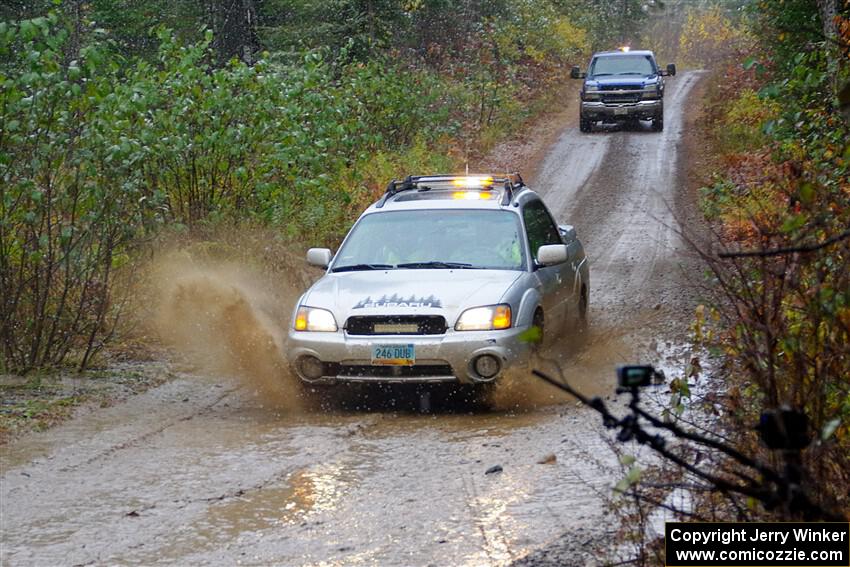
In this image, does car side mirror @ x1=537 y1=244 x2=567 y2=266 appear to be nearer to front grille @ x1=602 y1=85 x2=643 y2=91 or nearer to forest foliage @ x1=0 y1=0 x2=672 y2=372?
forest foliage @ x1=0 y1=0 x2=672 y2=372

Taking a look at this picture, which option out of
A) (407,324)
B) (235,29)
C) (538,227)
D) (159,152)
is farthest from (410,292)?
(235,29)

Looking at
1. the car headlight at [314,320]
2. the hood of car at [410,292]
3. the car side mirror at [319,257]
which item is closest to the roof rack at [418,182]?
the car side mirror at [319,257]

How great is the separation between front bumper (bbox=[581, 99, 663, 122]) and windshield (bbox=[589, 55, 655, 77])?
0.83 metres

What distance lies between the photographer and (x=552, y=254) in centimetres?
1004

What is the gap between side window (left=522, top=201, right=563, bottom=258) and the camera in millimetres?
10758

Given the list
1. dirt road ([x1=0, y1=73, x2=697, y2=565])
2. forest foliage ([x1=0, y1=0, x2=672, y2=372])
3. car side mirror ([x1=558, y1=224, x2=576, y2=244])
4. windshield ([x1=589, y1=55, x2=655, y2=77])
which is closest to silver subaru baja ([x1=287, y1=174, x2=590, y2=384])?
dirt road ([x1=0, y1=73, x2=697, y2=565])

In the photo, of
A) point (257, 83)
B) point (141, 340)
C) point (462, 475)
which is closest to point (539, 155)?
point (257, 83)

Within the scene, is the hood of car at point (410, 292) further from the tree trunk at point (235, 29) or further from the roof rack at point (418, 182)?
the tree trunk at point (235, 29)

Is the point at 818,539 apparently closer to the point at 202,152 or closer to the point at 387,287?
the point at 387,287

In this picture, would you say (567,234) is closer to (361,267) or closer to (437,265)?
(437,265)

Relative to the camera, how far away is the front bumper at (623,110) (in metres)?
31.7

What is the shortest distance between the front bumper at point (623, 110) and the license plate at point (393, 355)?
78.6 ft

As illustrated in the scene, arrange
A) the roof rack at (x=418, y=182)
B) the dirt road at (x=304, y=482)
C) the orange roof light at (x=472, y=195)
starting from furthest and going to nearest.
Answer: the roof rack at (x=418, y=182)
the orange roof light at (x=472, y=195)
the dirt road at (x=304, y=482)

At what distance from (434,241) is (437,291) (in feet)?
3.91
